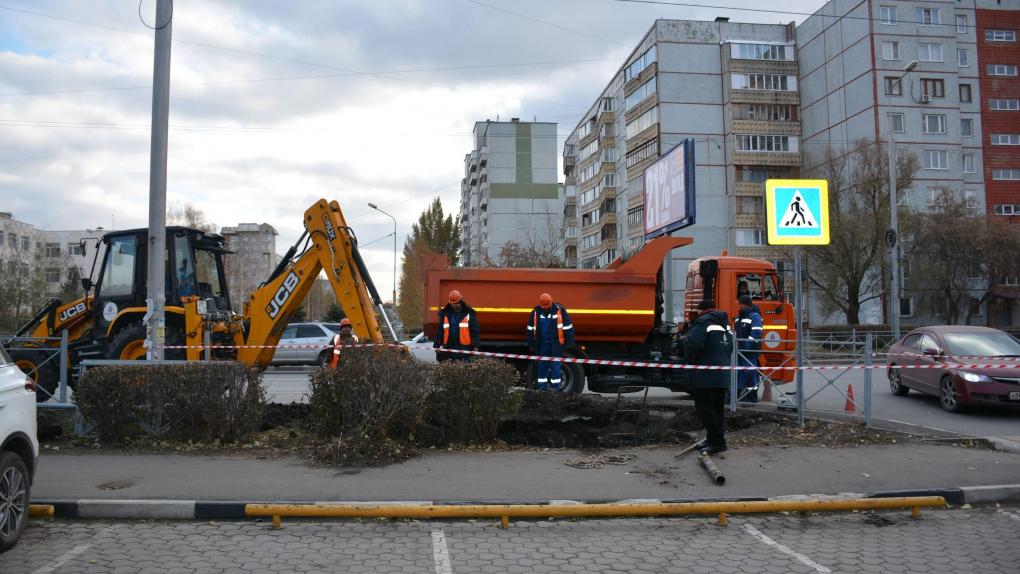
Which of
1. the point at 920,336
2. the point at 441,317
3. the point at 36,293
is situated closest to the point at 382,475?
the point at 441,317

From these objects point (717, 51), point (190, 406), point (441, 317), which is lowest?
point (190, 406)

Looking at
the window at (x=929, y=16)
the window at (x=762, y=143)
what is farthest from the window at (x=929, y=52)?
the window at (x=762, y=143)

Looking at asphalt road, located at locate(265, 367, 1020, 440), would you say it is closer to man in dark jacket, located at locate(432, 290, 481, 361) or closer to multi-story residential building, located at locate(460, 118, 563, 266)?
man in dark jacket, located at locate(432, 290, 481, 361)

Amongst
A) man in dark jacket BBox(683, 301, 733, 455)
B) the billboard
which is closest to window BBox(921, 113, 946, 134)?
the billboard

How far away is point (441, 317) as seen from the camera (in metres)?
11.3

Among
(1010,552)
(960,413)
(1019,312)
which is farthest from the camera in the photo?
(1019,312)

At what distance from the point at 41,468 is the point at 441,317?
18.6 ft

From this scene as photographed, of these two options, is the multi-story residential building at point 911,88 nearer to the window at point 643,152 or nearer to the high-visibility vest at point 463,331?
the window at point 643,152

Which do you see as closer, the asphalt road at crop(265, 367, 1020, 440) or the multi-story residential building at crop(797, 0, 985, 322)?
the asphalt road at crop(265, 367, 1020, 440)

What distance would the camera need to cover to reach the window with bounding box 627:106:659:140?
56578 mm

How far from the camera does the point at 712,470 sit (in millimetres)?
7090

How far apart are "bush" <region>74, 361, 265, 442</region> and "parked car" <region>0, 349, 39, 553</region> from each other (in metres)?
2.71

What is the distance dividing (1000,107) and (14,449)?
2593 inches

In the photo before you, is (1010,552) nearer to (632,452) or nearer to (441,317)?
(632,452)
